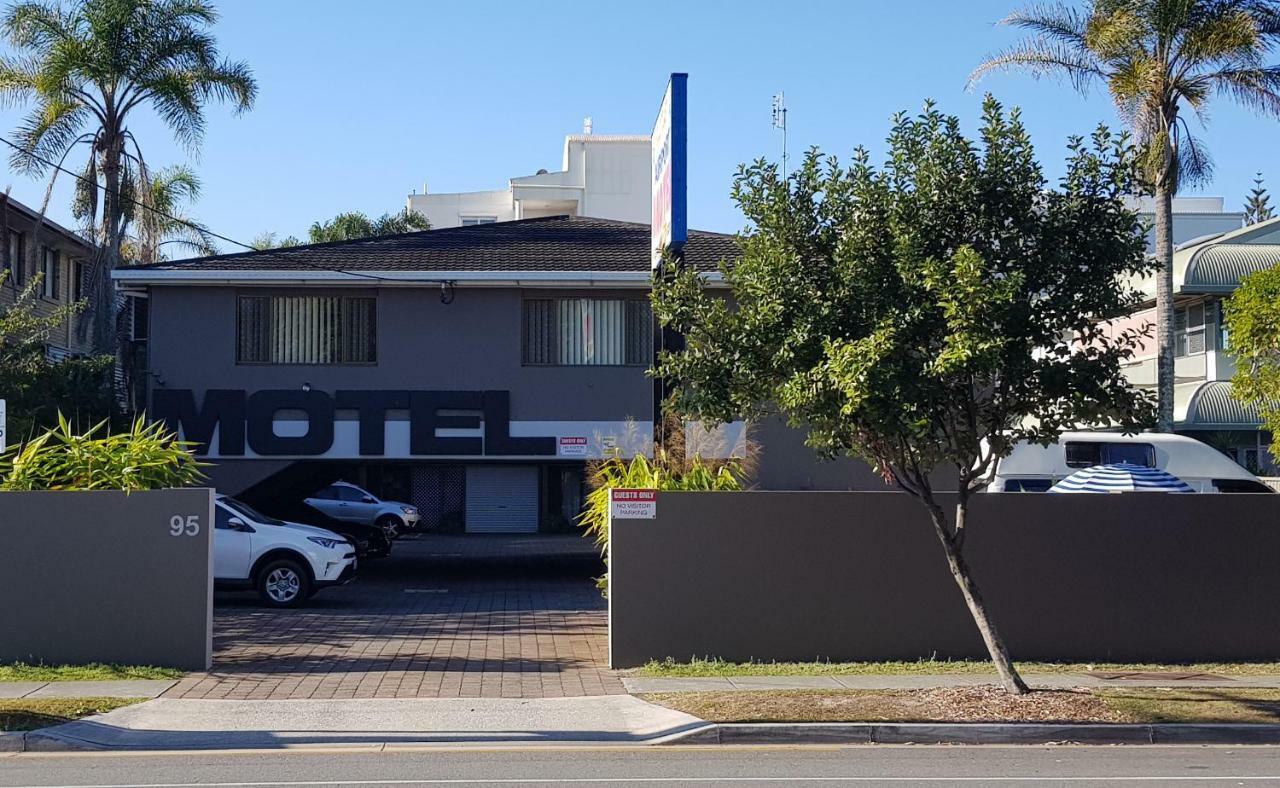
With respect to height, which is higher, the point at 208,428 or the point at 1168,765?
the point at 208,428

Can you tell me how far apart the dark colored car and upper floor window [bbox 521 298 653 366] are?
527 cm

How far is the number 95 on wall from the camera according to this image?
13797 mm

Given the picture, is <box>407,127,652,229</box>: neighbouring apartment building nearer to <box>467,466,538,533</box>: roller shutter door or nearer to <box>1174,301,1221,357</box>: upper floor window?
<box>467,466,538,533</box>: roller shutter door

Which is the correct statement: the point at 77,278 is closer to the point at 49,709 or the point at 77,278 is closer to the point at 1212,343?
the point at 49,709

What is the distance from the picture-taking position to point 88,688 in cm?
1247

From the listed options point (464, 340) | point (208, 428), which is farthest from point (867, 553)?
point (208, 428)

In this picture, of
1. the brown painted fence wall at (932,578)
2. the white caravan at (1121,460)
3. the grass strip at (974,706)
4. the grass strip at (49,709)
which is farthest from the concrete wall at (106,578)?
the white caravan at (1121,460)

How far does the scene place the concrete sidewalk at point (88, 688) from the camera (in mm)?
12039

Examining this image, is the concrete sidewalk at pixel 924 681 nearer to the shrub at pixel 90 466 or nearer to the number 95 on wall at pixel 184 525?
the number 95 on wall at pixel 184 525

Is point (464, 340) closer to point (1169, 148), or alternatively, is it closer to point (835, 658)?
point (835, 658)

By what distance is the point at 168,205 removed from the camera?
38969 millimetres

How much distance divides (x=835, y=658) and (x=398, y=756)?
5.88 m

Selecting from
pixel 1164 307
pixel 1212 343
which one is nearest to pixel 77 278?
pixel 1164 307

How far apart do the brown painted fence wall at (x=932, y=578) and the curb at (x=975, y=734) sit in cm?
345
